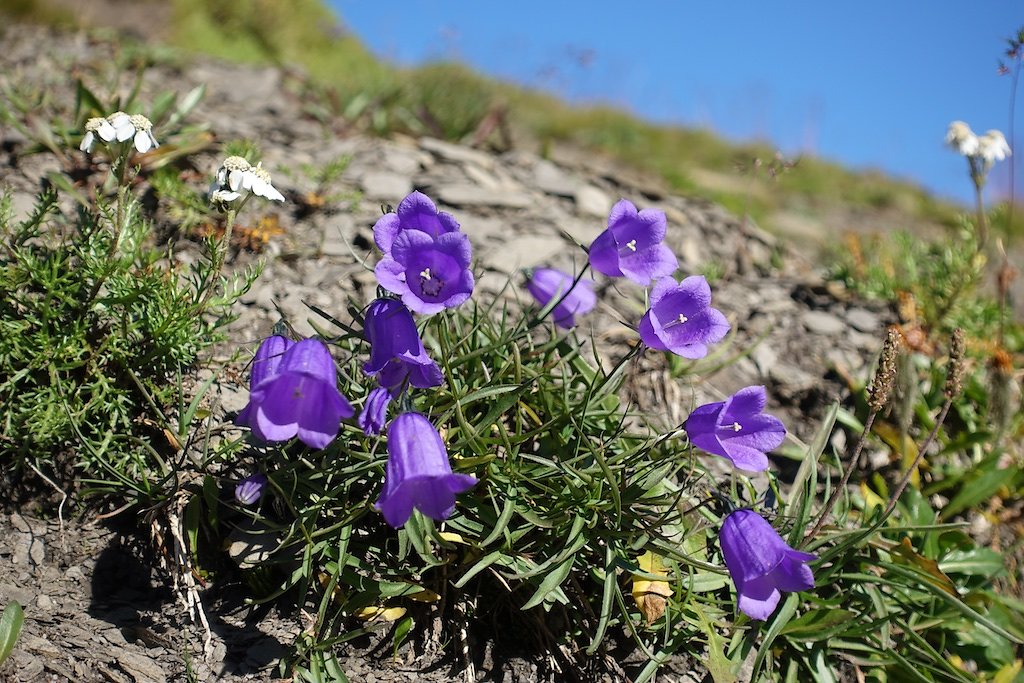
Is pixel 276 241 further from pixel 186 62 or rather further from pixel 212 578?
pixel 186 62

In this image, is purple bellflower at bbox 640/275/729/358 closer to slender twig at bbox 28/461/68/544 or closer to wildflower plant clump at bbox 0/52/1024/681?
wildflower plant clump at bbox 0/52/1024/681

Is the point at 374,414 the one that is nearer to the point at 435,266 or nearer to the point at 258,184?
the point at 435,266

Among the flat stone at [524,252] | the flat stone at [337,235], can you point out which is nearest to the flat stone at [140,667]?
the flat stone at [337,235]

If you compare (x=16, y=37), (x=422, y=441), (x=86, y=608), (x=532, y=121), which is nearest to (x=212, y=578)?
(x=86, y=608)

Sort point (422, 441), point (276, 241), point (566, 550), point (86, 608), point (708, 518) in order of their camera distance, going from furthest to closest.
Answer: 1. point (276, 241)
2. point (708, 518)
3. point (86, 608)
4. point (566, 550)
5. point (422, 441)

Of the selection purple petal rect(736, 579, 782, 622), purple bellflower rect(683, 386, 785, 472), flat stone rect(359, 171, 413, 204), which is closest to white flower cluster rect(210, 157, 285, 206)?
purple bellflower rect(683, 386, 785, 472)

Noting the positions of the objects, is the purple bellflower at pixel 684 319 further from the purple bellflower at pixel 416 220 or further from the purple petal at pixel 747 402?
the purple bellflower at pixel 416 220

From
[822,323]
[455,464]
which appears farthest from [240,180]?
[822,323]
